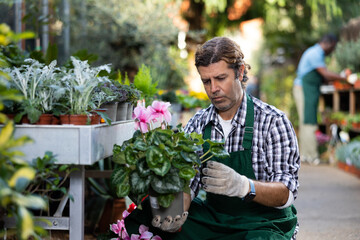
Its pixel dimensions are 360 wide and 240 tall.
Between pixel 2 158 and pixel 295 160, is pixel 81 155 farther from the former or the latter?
pixel 295 160

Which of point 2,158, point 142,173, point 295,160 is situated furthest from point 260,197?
point 2,158

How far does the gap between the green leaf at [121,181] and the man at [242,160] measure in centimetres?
38

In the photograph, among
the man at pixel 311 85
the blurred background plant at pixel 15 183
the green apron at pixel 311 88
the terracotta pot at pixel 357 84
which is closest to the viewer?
the blurred background plant at pixel 15 183

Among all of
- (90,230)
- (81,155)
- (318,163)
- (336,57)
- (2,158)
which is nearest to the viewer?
(2,158)

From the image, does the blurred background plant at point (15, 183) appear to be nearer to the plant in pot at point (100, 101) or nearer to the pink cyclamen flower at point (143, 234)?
the plant in pot at point (100, 101)

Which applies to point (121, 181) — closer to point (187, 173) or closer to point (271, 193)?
point (187, 173)

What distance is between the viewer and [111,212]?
343 centimetres

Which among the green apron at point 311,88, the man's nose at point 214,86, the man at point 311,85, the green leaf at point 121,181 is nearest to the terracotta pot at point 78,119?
the green leaf at point 121,181

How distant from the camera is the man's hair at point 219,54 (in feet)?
7.55

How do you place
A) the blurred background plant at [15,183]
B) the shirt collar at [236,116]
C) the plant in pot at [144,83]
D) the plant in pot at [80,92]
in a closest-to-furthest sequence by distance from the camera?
the blurred background plant at [15,183], the plant in pot at [80,92], the shirt collar at [236,116], the plant in pot at [144,83]

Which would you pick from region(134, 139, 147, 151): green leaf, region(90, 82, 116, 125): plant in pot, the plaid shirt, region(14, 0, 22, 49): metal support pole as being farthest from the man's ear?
region(14, 0, 22, 49): metal support pole

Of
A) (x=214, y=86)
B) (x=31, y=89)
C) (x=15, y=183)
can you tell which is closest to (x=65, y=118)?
(x=31, y=89)

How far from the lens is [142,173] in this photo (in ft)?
5.79

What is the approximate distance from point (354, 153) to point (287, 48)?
6893mm
